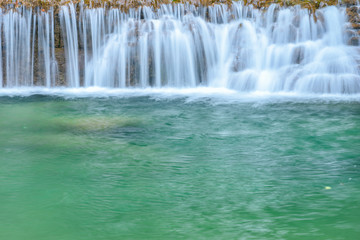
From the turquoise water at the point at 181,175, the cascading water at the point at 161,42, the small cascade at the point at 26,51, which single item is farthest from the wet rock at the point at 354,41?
the small cascade at the point at 26,51

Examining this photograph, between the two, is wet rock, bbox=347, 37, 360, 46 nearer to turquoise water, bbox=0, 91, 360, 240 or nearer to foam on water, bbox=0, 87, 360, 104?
foam on water, bbox=0, 87, 360, 104

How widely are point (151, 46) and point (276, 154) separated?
785 centimetres

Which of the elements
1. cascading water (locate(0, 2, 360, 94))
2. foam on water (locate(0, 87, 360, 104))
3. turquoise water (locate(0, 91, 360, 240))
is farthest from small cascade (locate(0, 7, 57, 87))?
turquoise water (locate(0, 91, 360, 240))

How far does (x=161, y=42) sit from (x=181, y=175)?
8.53 m

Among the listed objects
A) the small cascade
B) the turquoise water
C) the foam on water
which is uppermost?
the small cascade

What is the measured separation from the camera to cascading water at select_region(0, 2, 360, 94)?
42.8 feet

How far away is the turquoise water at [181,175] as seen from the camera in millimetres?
3857

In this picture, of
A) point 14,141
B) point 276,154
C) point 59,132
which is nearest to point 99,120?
point 59,132

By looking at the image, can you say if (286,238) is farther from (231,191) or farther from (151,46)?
(151,46)

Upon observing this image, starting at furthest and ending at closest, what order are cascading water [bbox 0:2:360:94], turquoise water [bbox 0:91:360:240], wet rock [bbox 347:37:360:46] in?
cascading water [bbox 0:2:360:94], wet rock [bbox 347:37:360:46], turquoise water [bbox 0:91:360:240]

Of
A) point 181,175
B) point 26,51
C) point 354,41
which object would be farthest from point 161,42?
point 181,175

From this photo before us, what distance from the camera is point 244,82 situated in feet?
40.9

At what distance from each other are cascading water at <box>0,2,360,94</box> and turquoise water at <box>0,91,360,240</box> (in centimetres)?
409

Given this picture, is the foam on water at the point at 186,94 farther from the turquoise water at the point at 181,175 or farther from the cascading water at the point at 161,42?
the turquoise water at the point at 181,175
